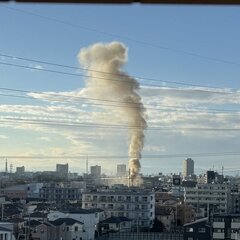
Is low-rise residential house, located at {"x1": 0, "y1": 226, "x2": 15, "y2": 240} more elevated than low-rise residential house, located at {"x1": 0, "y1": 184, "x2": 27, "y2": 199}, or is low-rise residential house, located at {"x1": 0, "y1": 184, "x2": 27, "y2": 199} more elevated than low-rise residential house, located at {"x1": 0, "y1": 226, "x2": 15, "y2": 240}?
low-rise residential house, located at {"x1": 0, "y1": 226, "x2": 15, "y2": 240}

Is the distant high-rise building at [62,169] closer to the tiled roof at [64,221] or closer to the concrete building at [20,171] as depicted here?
the concrete building at [20,171]

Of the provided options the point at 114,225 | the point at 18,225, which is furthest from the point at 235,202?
the point at 18,225

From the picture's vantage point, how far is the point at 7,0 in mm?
1549

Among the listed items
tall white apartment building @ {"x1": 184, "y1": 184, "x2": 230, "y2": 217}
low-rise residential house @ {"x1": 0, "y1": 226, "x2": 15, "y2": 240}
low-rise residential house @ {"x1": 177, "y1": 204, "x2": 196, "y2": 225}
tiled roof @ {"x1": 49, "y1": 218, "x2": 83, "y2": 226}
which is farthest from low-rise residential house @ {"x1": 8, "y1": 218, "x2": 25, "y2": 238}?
tall white apartment building @ {"x1": 184, "y1": 184, "x2": 230, "y2": 217}

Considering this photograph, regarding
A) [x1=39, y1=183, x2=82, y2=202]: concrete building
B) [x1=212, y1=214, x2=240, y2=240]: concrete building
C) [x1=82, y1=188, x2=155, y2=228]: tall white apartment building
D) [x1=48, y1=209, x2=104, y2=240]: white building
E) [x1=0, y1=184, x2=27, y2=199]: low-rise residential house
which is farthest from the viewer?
[x1=0, y1=184, x2=27, y2=199]: low-rise residential house

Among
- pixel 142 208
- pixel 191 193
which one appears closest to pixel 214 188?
pixel 191 193

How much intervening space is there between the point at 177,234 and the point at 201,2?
1932cm

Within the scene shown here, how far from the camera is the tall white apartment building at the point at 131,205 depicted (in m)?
28.3

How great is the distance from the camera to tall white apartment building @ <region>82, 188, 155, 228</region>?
1114 inches

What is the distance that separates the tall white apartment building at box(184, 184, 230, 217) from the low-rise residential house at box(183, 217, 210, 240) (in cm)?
1602

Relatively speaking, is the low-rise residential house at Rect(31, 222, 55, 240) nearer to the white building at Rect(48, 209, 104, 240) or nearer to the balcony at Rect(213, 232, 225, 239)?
the white building at Rect(48, 209, 104, 240)

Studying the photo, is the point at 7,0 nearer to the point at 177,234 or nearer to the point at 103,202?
the point at 177,234

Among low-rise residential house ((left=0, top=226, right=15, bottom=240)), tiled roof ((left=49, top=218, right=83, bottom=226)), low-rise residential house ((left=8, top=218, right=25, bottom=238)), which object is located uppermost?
low-rise residential house ((left=0, top=226, right=15, bottom=240))

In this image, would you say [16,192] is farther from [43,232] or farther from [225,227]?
[225,227]
